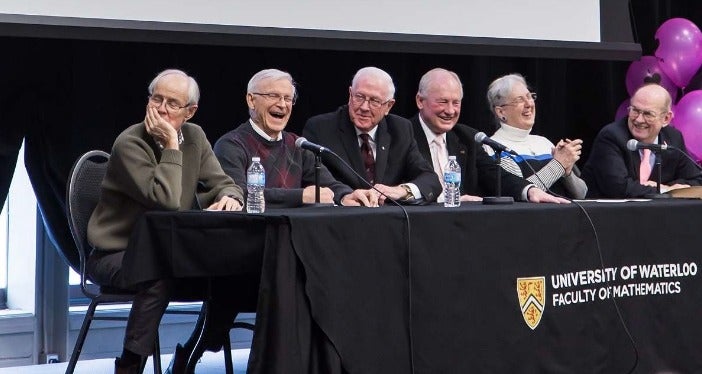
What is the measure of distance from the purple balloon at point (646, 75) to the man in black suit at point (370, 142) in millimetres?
1844

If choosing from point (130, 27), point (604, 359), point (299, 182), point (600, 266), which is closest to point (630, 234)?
point (600, 266)

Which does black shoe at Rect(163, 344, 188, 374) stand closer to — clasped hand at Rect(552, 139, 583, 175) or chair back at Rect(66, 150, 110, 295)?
chair back at Rect(66, 150, 110, 295)

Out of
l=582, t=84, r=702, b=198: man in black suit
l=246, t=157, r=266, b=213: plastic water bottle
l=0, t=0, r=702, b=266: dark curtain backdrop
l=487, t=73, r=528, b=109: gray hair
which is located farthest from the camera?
l=582, t=84, r=702, b=198: man in black suit

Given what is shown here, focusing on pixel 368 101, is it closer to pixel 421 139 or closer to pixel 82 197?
pixel 421 139

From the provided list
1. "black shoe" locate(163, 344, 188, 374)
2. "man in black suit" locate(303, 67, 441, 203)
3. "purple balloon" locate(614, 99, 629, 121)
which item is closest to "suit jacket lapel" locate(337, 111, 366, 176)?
"man in black suit" locate(303, 67, 441, 203)

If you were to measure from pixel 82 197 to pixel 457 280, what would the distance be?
1337mm

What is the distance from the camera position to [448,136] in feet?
15.4

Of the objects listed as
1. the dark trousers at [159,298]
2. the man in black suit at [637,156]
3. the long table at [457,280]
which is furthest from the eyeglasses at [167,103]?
the man in black suit at [637,156]

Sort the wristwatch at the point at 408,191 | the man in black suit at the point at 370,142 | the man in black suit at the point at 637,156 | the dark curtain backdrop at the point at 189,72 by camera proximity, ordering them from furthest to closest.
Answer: the man in black suit at the point at 637,156 → the dark curtain backdrop at the point at 189,72 → the man in black suit at the point at 370,142 → the wristwatch at the point at 408,191

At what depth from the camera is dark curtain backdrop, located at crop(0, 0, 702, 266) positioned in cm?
441

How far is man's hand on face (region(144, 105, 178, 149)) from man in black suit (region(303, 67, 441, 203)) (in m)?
0.84

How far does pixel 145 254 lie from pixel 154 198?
248mm

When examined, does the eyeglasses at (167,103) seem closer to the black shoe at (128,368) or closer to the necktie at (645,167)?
the black shoe at (128,368)

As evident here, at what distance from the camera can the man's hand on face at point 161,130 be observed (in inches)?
140
